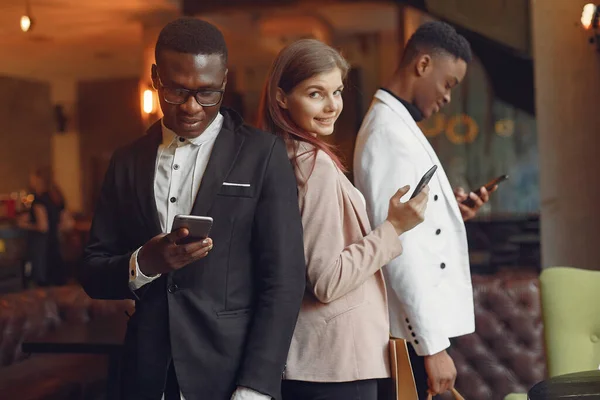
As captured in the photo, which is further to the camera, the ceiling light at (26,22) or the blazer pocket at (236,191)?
the ceiling light at (26,22)

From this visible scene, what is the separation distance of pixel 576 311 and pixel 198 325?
140 centimetres

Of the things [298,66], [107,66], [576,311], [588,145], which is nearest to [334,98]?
[298,66]

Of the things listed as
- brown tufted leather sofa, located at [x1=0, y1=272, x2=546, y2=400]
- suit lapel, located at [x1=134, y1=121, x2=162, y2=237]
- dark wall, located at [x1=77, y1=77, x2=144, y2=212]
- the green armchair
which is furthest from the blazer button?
dark wall, located at [x1=77, y1=77, x2=144, y2=212]

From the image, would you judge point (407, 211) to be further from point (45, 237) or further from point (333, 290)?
point (45, 237)

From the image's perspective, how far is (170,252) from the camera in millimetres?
1470

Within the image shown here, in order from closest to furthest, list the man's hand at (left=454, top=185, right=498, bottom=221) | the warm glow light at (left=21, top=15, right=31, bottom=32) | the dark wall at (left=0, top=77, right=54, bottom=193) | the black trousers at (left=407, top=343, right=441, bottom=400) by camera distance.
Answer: the black trousers at (left=407, top=343, right=441, bottom=400)
the man's hand at (left=454, top=185, right=498, bottom=221)
the warm glow light at (left=21, top=15, right=31, bottom=32)
the dark wall at (left=0, top=77, right=54, bottom=193)

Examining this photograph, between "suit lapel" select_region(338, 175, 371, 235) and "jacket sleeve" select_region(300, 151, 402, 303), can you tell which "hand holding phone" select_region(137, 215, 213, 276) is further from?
"suit lapel" select_region(338, 175, 371, 235)

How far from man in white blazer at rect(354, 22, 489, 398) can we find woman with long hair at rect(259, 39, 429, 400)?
0.22 metres

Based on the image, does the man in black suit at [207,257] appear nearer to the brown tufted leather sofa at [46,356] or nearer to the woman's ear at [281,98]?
the woman's ear at [281,98]

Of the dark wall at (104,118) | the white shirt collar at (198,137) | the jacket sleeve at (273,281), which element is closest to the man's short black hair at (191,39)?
the white shirt collar at (198,137)

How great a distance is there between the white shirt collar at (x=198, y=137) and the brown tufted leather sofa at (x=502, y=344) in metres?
2.43

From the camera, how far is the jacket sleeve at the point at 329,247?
5.61ft

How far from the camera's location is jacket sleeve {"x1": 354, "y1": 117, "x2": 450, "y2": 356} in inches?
80.7

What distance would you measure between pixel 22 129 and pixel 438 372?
27.2 ft
